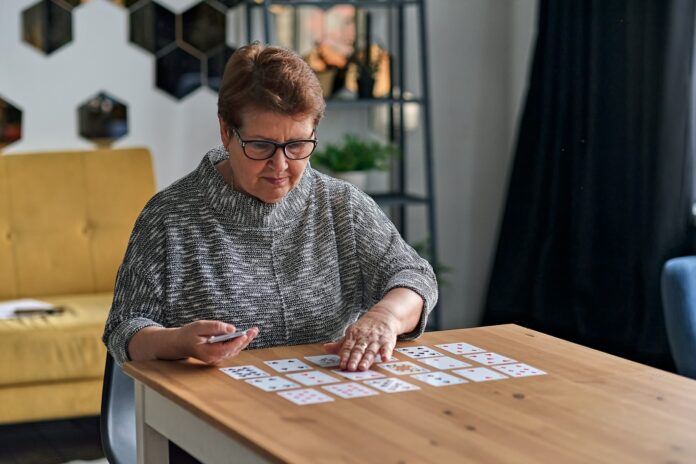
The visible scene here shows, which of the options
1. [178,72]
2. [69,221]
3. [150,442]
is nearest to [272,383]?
[150,442]

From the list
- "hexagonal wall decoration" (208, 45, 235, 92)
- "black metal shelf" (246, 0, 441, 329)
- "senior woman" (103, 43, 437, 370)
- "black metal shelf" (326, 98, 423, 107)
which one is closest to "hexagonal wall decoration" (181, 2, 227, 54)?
"hexagonal wall decoration" (208, 45, 235, 92)

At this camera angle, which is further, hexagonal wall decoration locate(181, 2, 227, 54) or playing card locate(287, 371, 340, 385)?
hexagonal wall decoration locate(181, 2, 227, 54)

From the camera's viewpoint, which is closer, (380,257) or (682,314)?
(380,257)

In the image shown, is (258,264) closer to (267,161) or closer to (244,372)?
(267,161)

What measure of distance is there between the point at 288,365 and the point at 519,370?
38cm

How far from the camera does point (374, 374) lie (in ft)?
6.01

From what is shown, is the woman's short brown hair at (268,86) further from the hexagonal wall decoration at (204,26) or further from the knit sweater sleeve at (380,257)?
the hexagonal wall decoration at (204,26)

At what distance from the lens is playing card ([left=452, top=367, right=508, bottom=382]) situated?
181 cm

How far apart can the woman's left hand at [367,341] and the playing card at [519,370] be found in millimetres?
191

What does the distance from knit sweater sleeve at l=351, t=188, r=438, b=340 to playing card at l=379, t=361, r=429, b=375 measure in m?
0.28

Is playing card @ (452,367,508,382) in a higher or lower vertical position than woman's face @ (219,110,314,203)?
lower

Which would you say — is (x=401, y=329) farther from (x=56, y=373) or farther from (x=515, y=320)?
(x=515, y=320)

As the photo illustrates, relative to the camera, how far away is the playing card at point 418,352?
196 centimetres

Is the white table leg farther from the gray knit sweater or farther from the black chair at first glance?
the black chair
